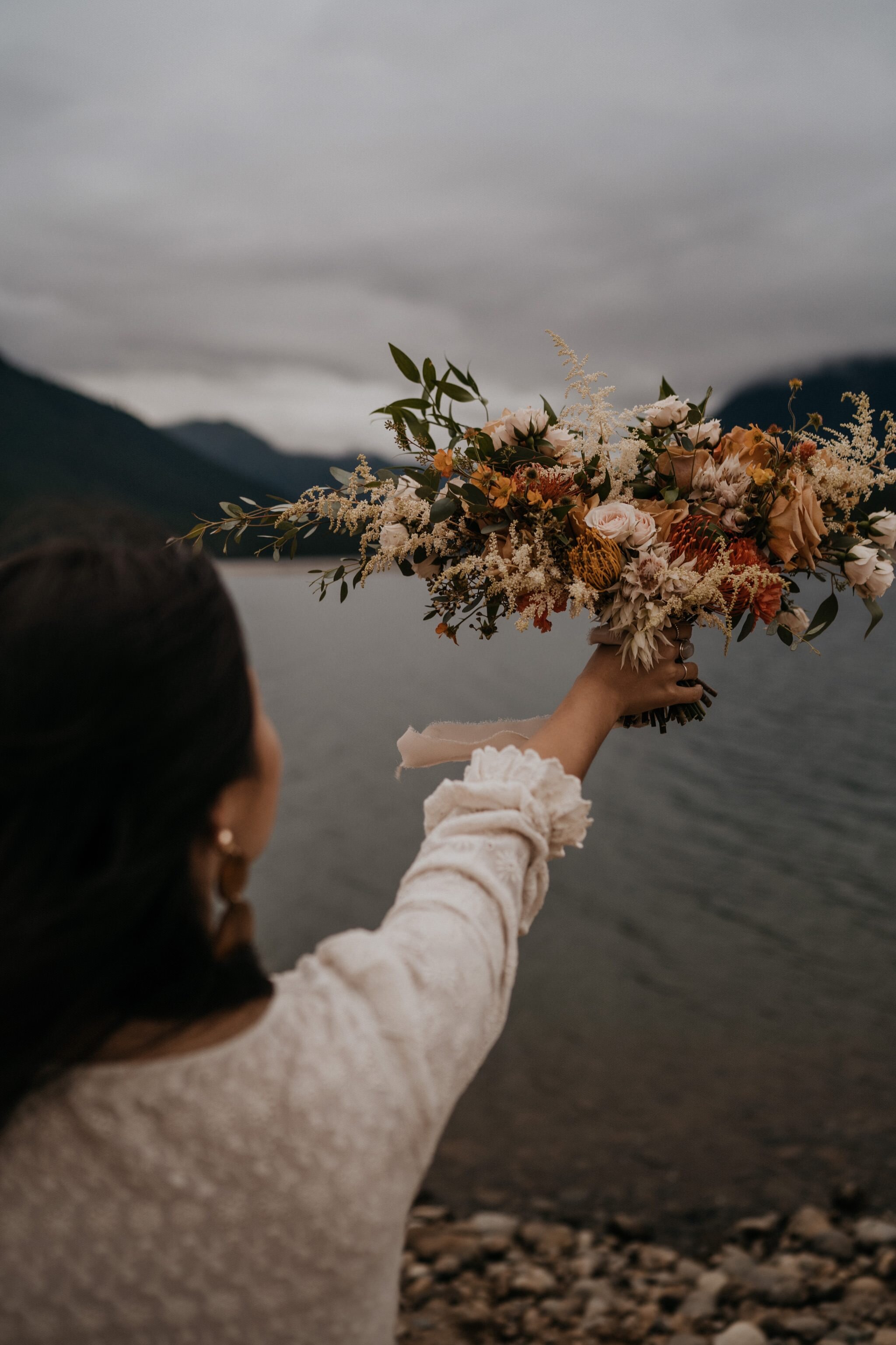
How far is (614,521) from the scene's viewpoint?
228 centimetres

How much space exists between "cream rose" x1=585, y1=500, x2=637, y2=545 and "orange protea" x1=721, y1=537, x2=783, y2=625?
0.26 metres

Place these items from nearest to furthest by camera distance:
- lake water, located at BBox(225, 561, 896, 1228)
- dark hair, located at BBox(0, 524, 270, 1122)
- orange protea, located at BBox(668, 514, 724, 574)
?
1. dark hair, located at BBox(0, 524, 270, 1122)
2. orange protea, located at BBox(668, 514, 724, 574)
3. lake water, located at BBox(225, 561, 896, 1228)

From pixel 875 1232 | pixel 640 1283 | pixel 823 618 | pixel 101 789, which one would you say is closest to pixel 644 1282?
pixel 640 1283

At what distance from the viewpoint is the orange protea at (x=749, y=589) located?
7.63ft

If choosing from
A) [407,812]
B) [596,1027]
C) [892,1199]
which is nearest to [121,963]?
[892,1199]

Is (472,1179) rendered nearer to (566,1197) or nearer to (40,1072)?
(566,1197)

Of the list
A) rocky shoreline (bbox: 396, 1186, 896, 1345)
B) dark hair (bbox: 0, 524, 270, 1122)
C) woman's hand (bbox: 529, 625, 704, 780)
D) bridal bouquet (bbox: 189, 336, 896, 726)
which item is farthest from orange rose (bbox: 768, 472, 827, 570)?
rocky shoreline (bbox: 396, 1186, 896, 1345)

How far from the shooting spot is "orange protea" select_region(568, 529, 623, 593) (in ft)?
7.45

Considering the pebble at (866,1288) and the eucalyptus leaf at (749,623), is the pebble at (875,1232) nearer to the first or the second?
the pebble at (866,1288)

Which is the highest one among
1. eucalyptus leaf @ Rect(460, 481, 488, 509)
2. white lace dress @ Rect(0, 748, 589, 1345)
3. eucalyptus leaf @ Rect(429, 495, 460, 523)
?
eucalyptus leaf @ Rect(460, 481, 488, 509)

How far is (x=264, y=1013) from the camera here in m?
1.20

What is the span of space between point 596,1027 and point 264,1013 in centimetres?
876

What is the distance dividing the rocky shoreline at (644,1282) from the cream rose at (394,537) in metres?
5.13

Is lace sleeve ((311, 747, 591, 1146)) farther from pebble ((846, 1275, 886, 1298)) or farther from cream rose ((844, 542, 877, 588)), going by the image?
pebble ((846, 1275, 886, 1298))
